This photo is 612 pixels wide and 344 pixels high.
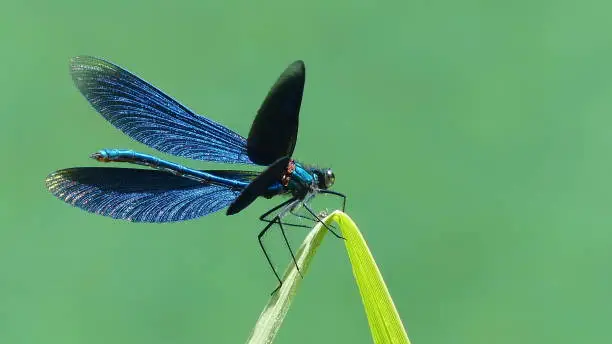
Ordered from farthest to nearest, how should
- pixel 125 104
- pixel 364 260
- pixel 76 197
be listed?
pixel 125 104, pixel 76 197, pixel 364 260

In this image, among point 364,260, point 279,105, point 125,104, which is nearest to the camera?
point 364,260

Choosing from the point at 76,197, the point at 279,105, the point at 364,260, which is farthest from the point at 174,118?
the point at 364,260

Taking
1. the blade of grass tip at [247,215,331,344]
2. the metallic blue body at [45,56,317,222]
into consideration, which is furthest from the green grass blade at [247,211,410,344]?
the metallic blue body at [45,56,317,222]

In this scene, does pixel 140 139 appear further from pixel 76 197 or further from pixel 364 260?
pixel 364 260

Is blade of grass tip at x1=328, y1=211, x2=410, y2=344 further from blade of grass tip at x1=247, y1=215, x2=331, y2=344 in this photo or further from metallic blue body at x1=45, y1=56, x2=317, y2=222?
metallic blue body at x1=45, y1=56, x2=317, y2=222

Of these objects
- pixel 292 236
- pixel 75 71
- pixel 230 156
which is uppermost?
pixel 75 71

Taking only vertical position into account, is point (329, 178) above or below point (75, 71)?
below

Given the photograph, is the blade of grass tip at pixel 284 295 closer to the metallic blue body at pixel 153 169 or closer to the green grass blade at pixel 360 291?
the green grass blade at pixel 360 291
